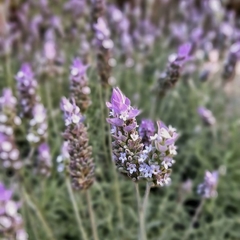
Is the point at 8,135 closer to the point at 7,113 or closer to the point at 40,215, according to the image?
the point at 7,113

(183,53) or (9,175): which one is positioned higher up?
(9,175)

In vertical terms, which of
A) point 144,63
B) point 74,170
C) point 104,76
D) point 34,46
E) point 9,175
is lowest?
point 74,170

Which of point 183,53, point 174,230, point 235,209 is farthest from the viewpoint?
point 235,209

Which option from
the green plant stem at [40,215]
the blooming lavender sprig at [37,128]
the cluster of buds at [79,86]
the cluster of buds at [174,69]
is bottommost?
the green plant stem at [40,215]

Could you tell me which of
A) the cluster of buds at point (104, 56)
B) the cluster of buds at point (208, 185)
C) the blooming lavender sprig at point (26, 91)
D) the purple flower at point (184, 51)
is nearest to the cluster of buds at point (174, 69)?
the purple flower at point (184, 51)

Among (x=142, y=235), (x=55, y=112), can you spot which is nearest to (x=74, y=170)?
(x=142, y=235)

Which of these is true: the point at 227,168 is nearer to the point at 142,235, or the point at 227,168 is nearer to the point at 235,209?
the point at 235,209

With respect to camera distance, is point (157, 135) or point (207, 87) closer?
point (157, 135)

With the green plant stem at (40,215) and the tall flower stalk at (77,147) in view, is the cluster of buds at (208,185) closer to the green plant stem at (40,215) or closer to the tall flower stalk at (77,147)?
the tall flower stalk at (77,147)
